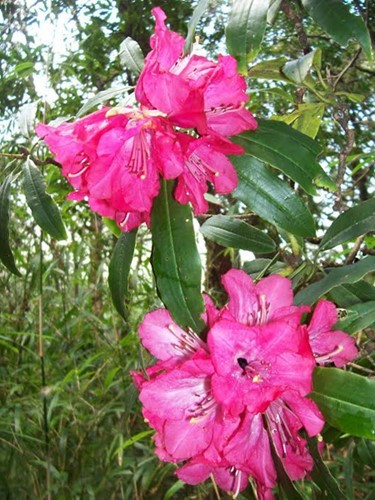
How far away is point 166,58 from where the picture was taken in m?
0.55

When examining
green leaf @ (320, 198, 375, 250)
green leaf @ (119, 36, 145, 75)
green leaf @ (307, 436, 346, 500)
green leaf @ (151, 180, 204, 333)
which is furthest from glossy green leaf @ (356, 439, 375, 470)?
green leaf @ (119, 36, 145, 75)

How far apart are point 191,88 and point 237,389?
0.29m

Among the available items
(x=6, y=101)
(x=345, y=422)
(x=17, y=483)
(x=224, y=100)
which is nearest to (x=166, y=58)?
(x=224, y=100)

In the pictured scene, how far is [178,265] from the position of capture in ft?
1.86

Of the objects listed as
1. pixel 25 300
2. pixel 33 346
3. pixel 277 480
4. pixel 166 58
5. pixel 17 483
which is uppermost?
pixel 166 58

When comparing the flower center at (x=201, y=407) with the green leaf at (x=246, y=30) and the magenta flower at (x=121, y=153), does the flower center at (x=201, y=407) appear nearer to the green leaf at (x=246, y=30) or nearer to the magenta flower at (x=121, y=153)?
the magenta flower at (x=121, y=153)

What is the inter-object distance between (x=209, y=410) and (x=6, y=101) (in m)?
1.81

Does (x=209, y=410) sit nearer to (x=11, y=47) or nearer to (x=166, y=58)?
(x=166, y=58)

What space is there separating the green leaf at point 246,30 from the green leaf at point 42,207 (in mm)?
306

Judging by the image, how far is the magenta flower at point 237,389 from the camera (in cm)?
55

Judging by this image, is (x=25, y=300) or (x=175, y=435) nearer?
(x=175, y=435)

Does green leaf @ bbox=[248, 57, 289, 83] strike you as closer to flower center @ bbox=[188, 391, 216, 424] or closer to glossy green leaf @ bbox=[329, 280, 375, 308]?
glossy green leaf @ bbox=[329, 280, 375, 308]

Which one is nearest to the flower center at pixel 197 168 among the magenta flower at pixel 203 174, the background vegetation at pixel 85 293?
the magenta flower at pixel 203 174

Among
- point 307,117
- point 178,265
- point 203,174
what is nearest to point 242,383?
point 178,265
